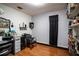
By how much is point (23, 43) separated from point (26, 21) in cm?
101

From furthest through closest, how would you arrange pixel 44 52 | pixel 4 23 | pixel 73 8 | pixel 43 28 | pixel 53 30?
pixel 43 28
pixel 53 30
pixel 44 52
pixel 4 23
pixel 73 8

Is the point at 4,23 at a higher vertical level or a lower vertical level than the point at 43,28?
higher

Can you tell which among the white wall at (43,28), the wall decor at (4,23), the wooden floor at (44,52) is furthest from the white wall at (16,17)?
the wooden floor at (44,52)

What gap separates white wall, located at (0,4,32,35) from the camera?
7.32 ft

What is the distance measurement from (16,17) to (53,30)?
62.0 inches

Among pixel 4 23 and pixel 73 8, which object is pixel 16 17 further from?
pixel 73 8

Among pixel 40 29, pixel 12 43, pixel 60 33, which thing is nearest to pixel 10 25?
pixel 12 43

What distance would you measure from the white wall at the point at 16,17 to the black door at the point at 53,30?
97 centimetres

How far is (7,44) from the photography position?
187 centimetres

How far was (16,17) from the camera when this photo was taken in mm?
2654

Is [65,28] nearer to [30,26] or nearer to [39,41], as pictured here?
[39,41]

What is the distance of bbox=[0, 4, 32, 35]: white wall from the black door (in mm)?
974

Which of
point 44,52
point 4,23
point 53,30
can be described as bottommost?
point 44,52

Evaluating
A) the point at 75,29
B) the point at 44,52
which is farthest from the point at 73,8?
the point at 44,52
